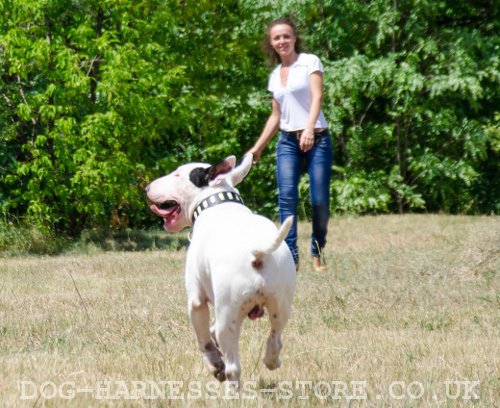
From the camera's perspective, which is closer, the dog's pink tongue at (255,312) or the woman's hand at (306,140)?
the dog's pink tongue at (255,312)

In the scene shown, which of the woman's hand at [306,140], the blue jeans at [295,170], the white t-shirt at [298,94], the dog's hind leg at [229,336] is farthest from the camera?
the blue jeans at [295,170]

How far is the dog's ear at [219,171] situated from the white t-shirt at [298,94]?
12.2 feet

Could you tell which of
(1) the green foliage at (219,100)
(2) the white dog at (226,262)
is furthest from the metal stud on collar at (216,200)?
(1) the green foliage at (219,100)

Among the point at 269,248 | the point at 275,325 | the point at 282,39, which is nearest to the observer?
the point at 269,248

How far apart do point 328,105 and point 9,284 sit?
28.4 ft

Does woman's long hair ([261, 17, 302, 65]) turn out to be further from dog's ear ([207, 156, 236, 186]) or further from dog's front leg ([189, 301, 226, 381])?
dog's front leg ([189, 301, 226, 381])

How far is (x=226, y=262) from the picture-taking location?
354cm

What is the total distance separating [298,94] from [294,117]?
0.65 feet

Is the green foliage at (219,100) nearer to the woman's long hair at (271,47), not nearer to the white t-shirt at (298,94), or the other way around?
the woman's long hair at (271,47)

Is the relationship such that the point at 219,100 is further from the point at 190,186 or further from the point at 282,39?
the point at 190,186

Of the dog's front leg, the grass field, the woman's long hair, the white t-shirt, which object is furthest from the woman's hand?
the dog's front leg

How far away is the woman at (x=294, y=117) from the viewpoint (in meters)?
7.65

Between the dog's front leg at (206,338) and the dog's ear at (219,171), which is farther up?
the dog's ear at (219,171)

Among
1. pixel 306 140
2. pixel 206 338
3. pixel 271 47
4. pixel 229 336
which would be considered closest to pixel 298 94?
pixel 306 140
